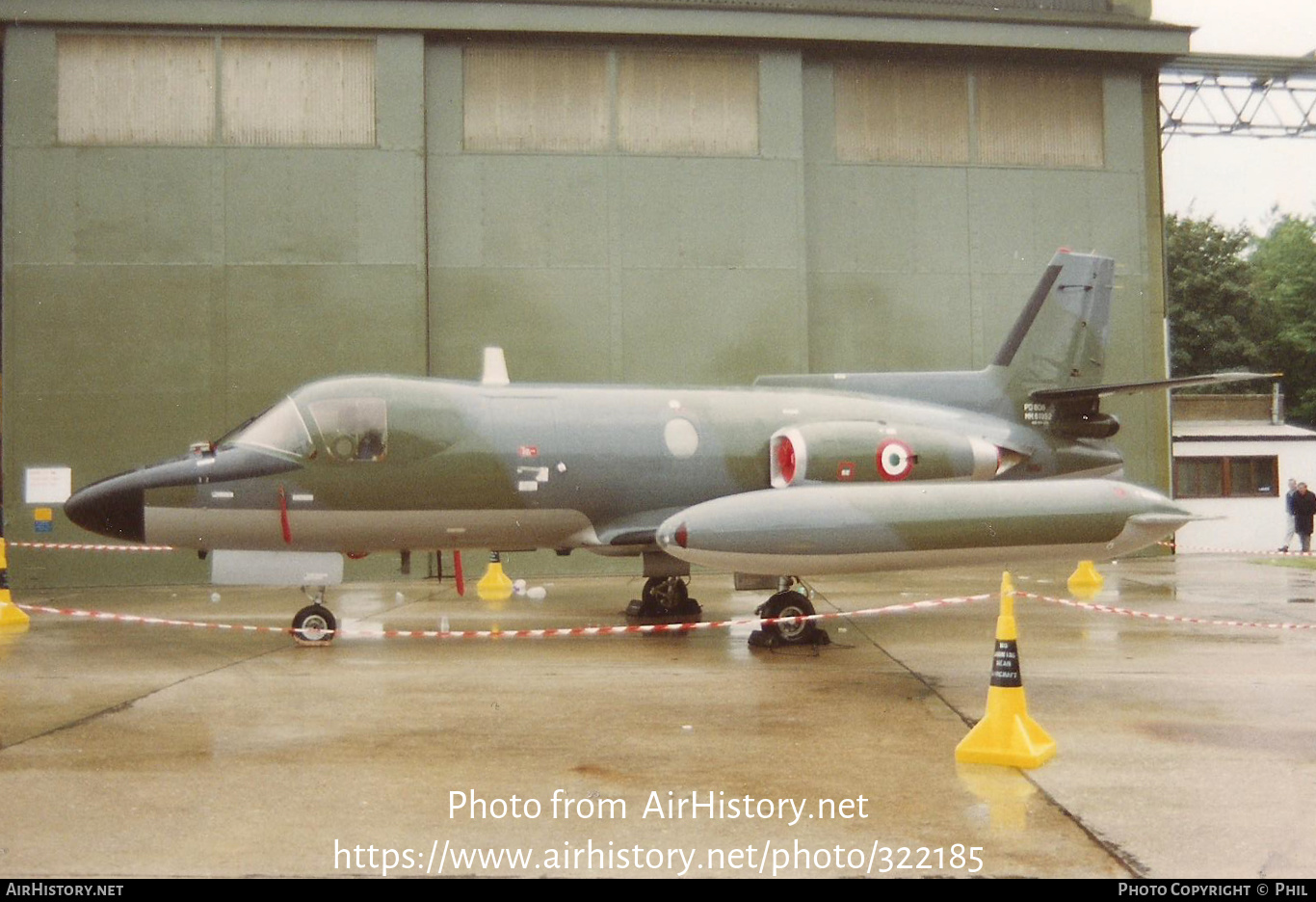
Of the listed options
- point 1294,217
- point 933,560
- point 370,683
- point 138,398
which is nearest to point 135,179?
point 138,398

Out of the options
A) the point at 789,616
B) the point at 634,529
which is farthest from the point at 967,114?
the point at 789,616

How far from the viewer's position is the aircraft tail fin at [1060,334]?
12.9 meters

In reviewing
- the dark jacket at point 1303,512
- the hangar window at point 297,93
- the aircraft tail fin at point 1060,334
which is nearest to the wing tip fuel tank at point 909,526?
the aircraft tail fin at point 1060,334

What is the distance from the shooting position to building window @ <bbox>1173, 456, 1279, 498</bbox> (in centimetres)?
2481

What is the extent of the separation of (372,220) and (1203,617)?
503 inches

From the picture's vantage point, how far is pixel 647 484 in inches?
420

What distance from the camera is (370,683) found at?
26.3ft

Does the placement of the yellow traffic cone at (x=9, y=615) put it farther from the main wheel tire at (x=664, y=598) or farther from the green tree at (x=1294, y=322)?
the green tree at (x=1294, y=322)

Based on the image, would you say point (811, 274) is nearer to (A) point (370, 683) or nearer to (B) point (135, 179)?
(B) point (135, 179)

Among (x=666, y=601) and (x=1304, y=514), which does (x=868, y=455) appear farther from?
(x=1304, y=514)

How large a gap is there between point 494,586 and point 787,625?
6149 mm

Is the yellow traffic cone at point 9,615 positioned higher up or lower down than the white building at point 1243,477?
lower down

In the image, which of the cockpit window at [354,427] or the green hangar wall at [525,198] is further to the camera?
the green hangar wall at [525,198]

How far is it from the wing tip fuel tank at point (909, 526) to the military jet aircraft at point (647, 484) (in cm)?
2
